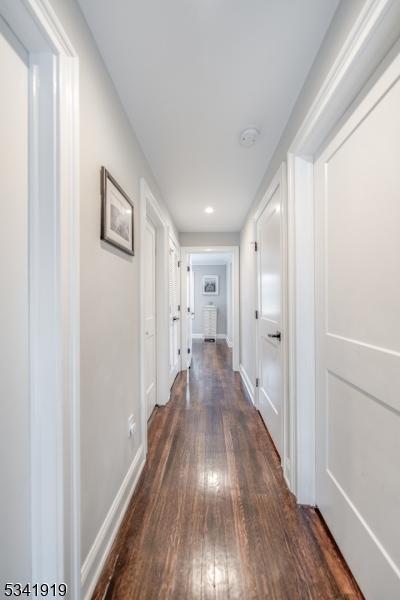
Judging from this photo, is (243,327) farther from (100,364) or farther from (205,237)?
(100,364)

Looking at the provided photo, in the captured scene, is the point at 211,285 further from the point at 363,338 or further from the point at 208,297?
the point at 363,338

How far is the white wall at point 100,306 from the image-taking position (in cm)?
100

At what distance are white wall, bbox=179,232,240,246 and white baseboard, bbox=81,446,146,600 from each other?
3.15m

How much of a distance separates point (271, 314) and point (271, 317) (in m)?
0.02

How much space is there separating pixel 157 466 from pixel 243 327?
240cm

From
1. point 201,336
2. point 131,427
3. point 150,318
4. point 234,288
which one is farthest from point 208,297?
point 131,427

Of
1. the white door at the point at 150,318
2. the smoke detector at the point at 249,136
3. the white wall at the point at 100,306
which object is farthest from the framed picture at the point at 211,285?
the white wall at the point at 100,306

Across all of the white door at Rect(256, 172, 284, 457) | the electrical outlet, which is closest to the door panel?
the white door at Rect(256, 172, 284, 457)

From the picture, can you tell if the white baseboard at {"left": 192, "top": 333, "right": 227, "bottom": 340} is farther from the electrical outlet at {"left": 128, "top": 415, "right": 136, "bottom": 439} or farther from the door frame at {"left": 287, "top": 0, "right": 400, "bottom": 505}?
the door frame at {"left": 287, "top": 0, "right": 400, "bottom": 505}

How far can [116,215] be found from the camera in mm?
1313

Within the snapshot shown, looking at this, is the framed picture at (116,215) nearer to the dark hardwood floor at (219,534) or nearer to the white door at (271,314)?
the white door at (271,314)

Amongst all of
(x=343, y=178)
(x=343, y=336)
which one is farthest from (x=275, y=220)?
(x=343, y=336)

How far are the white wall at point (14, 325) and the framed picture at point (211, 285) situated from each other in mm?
6718

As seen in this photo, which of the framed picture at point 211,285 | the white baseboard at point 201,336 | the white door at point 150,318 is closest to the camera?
the white door at point 150,318
